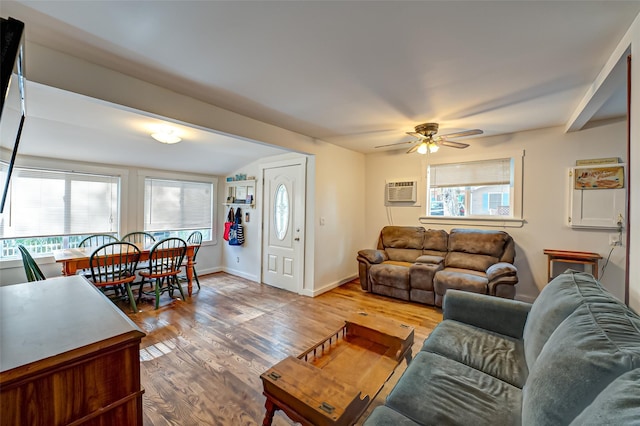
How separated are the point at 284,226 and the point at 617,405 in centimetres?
403

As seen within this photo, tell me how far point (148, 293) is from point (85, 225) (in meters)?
1.42

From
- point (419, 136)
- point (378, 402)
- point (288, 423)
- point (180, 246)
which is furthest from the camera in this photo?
point (180, 246)

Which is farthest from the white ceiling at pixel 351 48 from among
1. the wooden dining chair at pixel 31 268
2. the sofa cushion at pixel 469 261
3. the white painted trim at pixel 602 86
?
the sofa cushion at pixel 469 261

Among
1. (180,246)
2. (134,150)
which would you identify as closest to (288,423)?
(180,246)

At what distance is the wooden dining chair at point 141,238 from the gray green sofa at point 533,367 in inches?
178

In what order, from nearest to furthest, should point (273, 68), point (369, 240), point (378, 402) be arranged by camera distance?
point (378, 402), point (273, 68), point (369, 240)

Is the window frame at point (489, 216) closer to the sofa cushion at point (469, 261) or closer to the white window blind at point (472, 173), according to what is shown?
the white window blind at point (472, 173)

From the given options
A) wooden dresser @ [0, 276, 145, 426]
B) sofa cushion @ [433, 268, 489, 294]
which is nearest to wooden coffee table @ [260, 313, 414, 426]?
wooden dresser @ [0, 276, 145, 426]

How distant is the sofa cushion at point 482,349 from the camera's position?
4.74 feet

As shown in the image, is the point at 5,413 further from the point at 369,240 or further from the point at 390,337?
the point at 369,240

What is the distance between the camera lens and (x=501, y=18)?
1465 millimetres

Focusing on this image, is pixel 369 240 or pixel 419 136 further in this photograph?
pixel 369 240

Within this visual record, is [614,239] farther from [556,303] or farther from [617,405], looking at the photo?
[617,405]

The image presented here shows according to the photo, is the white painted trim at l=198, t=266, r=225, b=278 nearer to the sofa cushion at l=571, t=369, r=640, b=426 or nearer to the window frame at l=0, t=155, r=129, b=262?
the window frame at l=0, t=155, r=129, b=262
